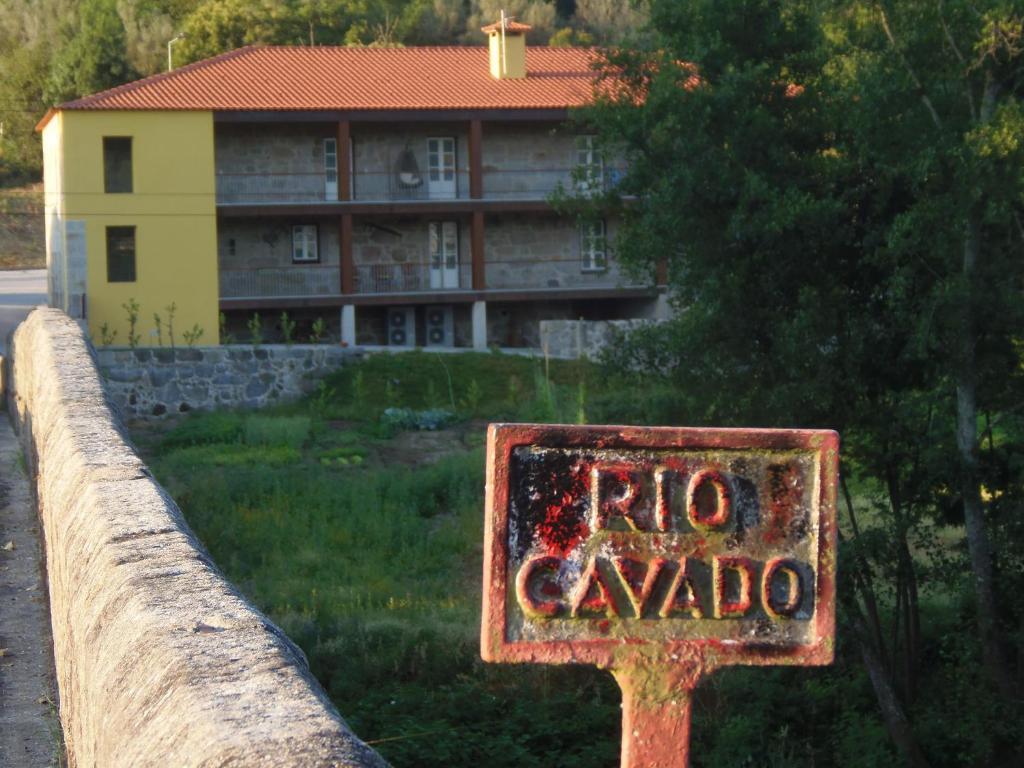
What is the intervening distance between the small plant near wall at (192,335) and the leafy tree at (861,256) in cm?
1673

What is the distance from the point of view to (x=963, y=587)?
44.9ft

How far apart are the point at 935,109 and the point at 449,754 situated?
681 centimetres

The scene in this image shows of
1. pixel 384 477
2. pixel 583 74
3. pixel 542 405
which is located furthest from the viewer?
pixel 583 74

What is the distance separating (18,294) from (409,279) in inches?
502

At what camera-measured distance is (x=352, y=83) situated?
1378 inches

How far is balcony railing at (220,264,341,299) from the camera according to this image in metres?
33.6

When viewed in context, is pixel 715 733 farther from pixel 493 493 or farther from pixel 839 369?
pixel 493 493

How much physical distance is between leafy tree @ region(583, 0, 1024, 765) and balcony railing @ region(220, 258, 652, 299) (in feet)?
63.7

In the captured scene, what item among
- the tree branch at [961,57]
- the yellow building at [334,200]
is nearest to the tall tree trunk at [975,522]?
the tree branch at [961,57]

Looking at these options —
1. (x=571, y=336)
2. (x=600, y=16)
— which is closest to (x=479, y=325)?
(x=571, y=336)

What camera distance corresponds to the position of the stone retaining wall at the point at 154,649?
3049 millimetres

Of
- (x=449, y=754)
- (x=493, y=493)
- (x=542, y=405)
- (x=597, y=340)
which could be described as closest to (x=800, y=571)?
(x=493, y=493)

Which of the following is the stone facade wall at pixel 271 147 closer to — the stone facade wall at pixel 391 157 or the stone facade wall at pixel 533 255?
the stone facade wall at pixel 391 157

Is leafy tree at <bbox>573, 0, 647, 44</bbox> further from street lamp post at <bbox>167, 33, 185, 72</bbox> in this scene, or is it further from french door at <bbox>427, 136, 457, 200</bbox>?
french door at <bbox>427, 136, 457, 200</bbox>
